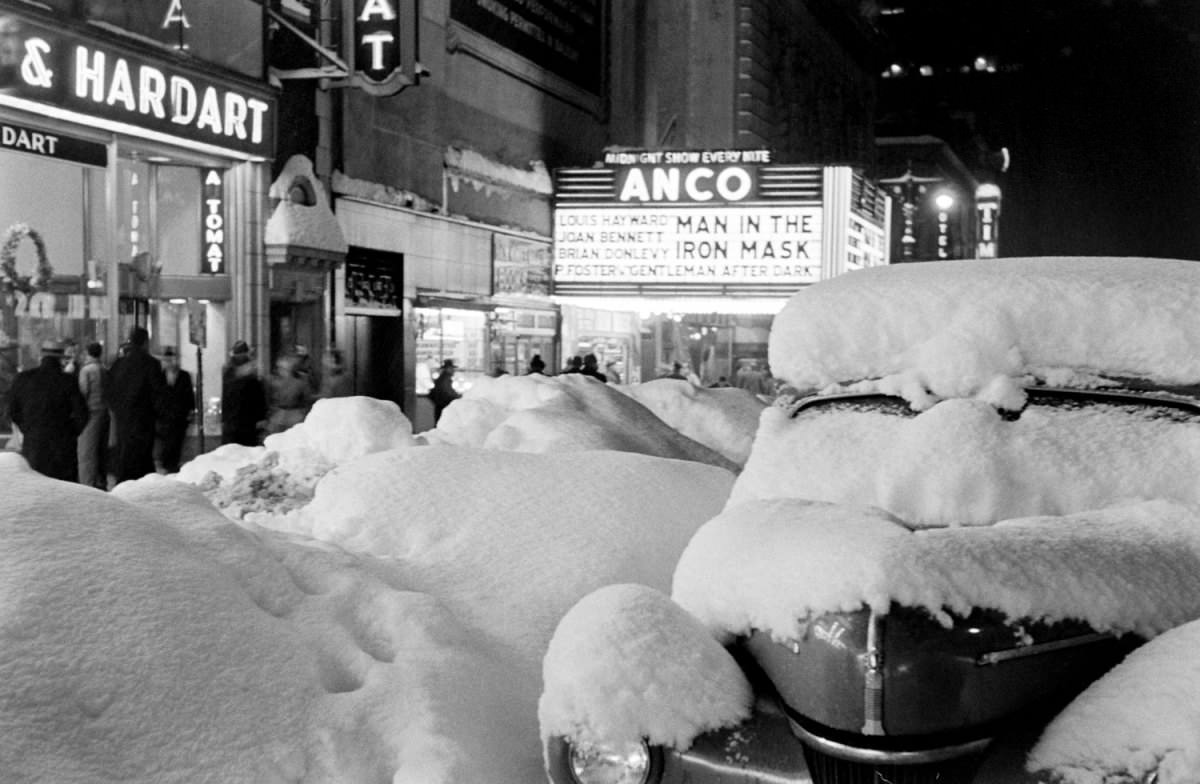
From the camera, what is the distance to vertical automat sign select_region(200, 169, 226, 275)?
19.5 metres

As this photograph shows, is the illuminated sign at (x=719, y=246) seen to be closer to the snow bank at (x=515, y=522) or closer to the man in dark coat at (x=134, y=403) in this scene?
the man in dark coat at (x=134, y=403)

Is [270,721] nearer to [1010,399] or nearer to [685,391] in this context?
[1010,399]

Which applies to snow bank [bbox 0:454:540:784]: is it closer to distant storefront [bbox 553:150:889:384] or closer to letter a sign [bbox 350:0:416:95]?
letter a sign [bbox 350:0:416:95]

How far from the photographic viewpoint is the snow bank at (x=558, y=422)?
29.1 ft

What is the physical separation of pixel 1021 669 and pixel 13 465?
3.83 metres

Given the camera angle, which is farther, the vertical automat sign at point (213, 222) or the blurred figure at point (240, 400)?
the vertical automat sign at point (213, 222)

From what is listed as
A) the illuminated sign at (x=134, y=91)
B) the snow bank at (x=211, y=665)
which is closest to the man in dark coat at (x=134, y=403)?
the illuminated sign at (x=134, y=91)

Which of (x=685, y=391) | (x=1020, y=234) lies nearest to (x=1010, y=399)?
(x=685, y=391)

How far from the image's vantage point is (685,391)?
12.1 metres

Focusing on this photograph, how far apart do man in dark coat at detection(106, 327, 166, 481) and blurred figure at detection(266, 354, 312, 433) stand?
50.6 inches

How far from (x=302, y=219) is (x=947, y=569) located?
730 inches

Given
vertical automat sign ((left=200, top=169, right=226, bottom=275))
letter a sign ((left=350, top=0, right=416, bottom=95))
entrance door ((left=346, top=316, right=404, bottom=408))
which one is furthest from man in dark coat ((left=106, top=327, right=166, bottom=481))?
entrance door ((left=346, top=316, right=404, bottom=408))

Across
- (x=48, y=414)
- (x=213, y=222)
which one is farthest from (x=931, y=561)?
(x=213, y=222)

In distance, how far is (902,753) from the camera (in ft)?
9.52
